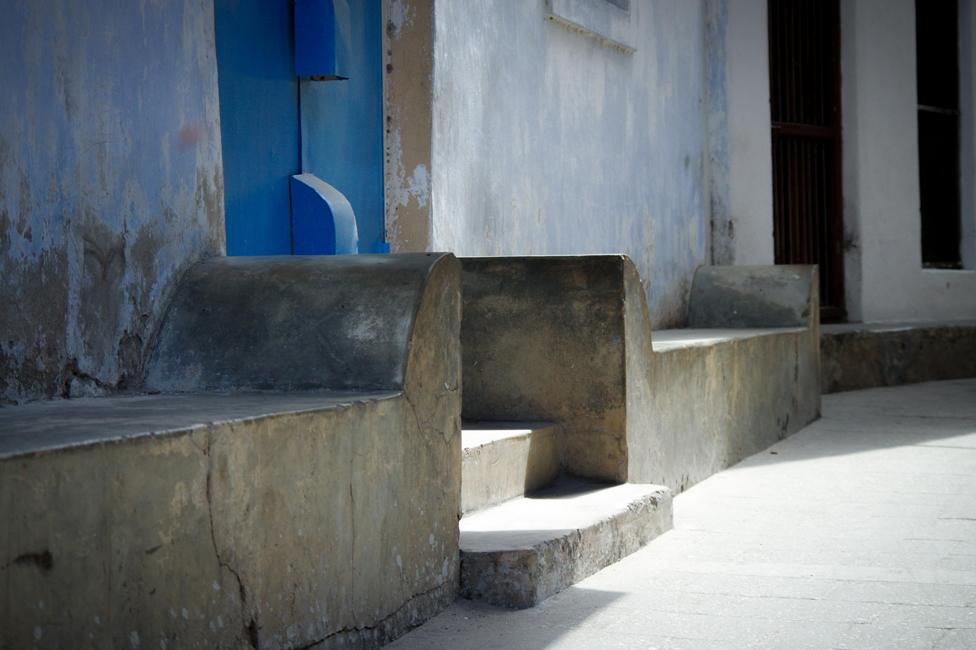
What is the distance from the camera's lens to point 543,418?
4484 mm

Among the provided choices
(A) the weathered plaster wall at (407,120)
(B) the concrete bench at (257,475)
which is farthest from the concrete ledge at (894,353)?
(B) the concrete bench at (257,475)

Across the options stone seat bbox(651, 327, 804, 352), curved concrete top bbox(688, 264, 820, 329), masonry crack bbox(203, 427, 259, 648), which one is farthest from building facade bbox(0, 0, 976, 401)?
masonry crack bbox(203, 427, 259, 648)

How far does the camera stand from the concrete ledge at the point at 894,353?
361 inches

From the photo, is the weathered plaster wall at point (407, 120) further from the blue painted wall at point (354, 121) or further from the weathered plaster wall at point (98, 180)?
the weathered plaster wall at point (98, 180)

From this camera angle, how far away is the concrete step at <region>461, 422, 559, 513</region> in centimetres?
379

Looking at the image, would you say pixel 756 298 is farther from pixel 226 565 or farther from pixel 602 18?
pixel 226 565

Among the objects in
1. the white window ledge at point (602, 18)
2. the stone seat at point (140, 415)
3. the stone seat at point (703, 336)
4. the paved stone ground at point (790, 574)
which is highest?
the white window ledge at point (602, 18)

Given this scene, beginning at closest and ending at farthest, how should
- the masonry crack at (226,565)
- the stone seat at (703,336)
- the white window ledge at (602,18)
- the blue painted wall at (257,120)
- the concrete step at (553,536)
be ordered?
the masonry crack at (226,565) < the concrete step at (553,536) < the blue painted wall at (257,120) < the stone seat at (703,336) < the white window ledge at (602,18)

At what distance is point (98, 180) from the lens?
120 inches

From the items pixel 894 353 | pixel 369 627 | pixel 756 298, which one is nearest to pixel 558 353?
pixel 369 627

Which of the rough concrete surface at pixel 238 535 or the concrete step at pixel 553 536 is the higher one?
the rough concrete surface at pixel 238 535

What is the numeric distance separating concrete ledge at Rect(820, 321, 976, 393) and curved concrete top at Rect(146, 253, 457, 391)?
248 inches

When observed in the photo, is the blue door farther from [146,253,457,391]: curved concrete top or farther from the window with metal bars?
the window with metal bars

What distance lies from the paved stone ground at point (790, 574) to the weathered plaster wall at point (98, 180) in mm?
988
